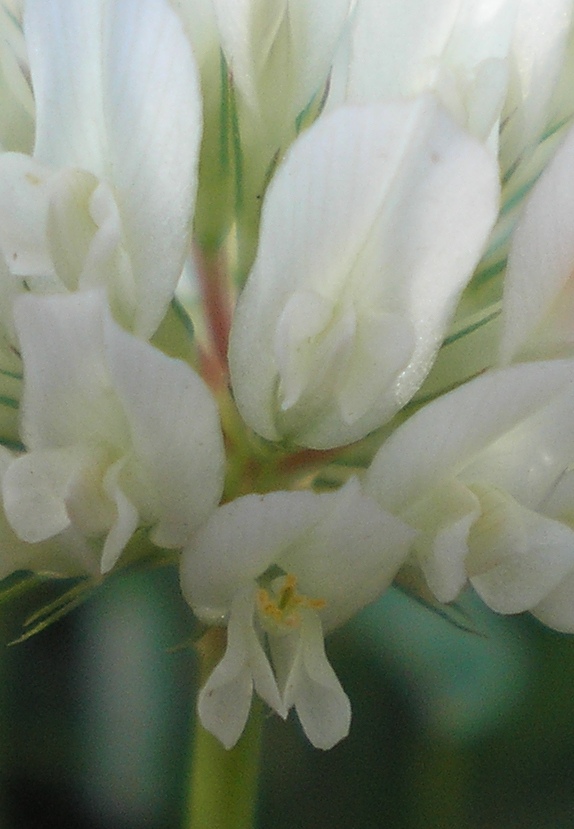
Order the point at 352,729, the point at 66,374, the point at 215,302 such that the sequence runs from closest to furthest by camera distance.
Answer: the point at 66,374
the point at 215,302
the point at 352,729

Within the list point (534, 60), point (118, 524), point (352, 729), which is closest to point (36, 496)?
point (118, 524)

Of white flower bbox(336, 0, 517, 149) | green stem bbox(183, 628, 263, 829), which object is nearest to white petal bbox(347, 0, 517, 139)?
white flower bbox(336, 0, 517, 149)

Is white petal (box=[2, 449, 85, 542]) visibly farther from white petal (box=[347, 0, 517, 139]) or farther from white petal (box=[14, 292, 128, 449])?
white petal (box=[347, 0, 517, 139])

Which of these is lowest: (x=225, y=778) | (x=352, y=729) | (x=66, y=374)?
(x=352, y=729)

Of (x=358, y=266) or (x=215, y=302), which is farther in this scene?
(x=215, y=302)

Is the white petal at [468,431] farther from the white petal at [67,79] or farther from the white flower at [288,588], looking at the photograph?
the white petal at [67,79]

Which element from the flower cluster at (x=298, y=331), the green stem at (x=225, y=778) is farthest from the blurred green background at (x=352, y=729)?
the flower cluster at (x=298, y=331)

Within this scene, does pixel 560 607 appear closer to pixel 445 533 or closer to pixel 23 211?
pixel 445 533

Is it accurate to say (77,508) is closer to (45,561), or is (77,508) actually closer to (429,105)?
(45,561)
